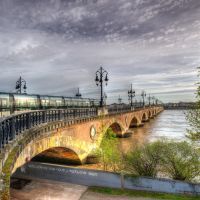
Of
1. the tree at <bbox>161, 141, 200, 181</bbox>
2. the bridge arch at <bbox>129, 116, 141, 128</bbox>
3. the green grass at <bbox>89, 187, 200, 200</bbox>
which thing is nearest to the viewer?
the green grass at <bbox>89, 187, 200, 200</bbox>

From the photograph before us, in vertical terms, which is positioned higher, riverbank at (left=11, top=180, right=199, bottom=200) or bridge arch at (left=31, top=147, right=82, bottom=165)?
bridge arch at (left=31, top=147, right=82, bottom=165)

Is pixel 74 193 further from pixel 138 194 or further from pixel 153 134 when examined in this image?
pixel 153 134

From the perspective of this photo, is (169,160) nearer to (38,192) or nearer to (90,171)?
(90,171)

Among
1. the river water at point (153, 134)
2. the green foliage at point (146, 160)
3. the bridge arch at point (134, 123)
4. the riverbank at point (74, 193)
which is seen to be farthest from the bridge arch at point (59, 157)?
the bridge arch at point (134, 123)

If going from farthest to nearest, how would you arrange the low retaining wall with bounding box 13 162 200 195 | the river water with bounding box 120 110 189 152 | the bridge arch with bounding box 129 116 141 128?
the bridge arch with bounding box 129 116 141 128 → the river water with bounding box 120 110 189 152 → the low retaining wall with bounding box 13 162 200 195

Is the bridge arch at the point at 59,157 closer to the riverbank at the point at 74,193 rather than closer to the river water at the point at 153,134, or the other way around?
the riverbank at the point at 74,193

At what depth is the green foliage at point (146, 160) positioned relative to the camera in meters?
20.1

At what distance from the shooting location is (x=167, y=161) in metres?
19.5

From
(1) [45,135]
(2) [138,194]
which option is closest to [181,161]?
(2) [138,194]

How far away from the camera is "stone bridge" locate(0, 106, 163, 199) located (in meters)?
8.14

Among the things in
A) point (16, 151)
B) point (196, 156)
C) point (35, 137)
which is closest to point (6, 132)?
point (16, 151)

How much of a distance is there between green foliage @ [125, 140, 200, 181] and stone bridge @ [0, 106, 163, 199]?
545cm

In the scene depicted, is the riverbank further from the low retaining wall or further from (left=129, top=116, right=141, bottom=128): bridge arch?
(left=129, top=116, right=141, bottom=128): bridge arch

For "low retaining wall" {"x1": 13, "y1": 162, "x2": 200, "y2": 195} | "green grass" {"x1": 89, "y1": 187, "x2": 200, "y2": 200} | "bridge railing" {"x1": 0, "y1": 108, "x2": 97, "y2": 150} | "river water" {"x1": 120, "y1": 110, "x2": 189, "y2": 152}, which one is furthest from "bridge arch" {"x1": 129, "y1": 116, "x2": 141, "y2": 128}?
"green grass" {"x1": 89, "y1": 187, "x2": 200, "y2": 200}
